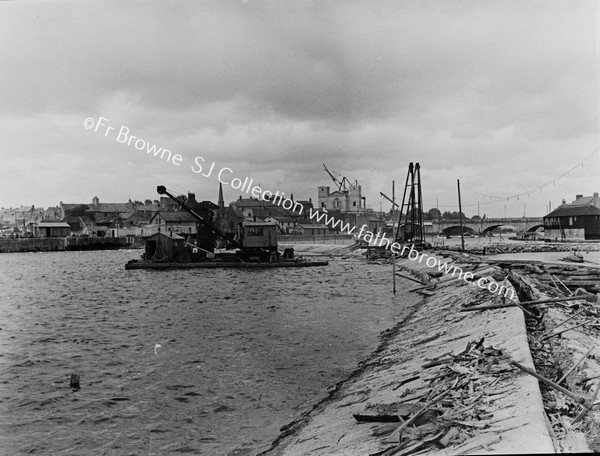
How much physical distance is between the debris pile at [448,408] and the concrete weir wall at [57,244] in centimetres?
9618

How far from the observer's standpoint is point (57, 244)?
9069 cm

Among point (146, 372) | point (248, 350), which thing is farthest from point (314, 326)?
point (146, 372)

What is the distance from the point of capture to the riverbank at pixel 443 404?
516 cm

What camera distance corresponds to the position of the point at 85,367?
12.9m

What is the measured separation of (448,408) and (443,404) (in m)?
0.21

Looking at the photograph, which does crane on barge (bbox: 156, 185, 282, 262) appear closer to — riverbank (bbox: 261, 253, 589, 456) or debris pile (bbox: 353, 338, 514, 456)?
riverbank (bbox: 261, 253, 589, 456)

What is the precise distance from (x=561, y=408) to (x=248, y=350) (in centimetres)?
1005

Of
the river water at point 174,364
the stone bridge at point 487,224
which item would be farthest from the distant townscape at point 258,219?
the river water at point 174,364

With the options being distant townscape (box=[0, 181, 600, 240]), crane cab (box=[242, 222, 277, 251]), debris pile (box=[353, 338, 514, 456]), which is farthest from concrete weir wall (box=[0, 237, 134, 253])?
debris pile (box=[353, 338, 514, 456])

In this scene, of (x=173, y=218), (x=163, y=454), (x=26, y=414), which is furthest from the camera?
(x=173, y=218)

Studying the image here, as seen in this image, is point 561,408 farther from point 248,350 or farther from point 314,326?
point 314,326

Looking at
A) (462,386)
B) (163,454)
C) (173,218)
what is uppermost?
(173,218)

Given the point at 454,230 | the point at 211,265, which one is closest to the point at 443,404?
the point at 211,265

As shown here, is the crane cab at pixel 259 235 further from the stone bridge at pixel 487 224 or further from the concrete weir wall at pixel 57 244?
the stone bridge at pixel 487 224
